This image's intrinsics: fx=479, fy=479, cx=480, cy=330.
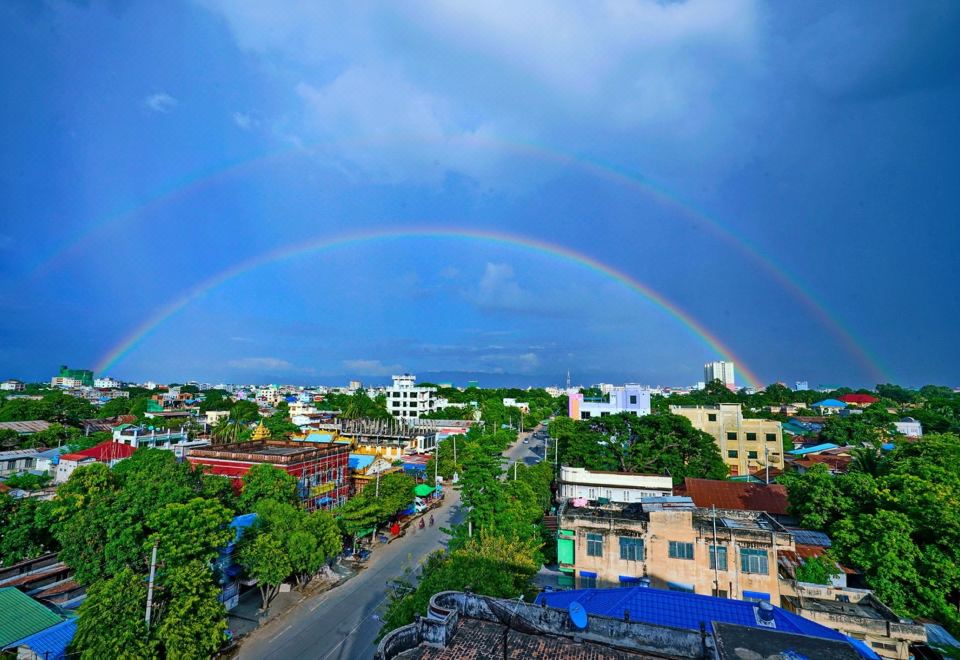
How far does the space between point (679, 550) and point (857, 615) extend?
5548mm

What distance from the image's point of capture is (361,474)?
127ft

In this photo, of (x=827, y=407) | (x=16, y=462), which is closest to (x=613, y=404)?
(x=16, y=462)

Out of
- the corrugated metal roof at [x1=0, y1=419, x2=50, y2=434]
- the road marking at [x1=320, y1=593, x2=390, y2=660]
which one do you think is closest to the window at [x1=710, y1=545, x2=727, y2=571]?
the road marking at [x1=320, y1=593, x2=390, y2=660]

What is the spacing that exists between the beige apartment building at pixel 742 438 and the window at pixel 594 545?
31.1 meters

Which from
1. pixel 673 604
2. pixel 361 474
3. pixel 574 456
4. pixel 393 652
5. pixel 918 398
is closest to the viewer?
pixel 393 652

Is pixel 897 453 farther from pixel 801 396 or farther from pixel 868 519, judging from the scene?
pixel 801 396

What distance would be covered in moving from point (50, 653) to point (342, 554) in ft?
48.0

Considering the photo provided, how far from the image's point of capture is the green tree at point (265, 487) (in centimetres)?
2591

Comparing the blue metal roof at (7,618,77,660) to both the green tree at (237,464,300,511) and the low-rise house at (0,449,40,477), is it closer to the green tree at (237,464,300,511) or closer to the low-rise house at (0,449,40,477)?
the green tree at (237,464,300,511)

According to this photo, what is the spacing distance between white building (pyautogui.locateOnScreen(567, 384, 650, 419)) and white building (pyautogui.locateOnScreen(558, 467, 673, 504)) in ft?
103

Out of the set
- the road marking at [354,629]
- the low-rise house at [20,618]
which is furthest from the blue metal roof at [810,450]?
the low-rise house at [20,618]

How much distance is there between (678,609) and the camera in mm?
13047

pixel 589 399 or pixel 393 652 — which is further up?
pixel 589 399

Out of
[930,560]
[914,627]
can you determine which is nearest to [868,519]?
[930,560]
